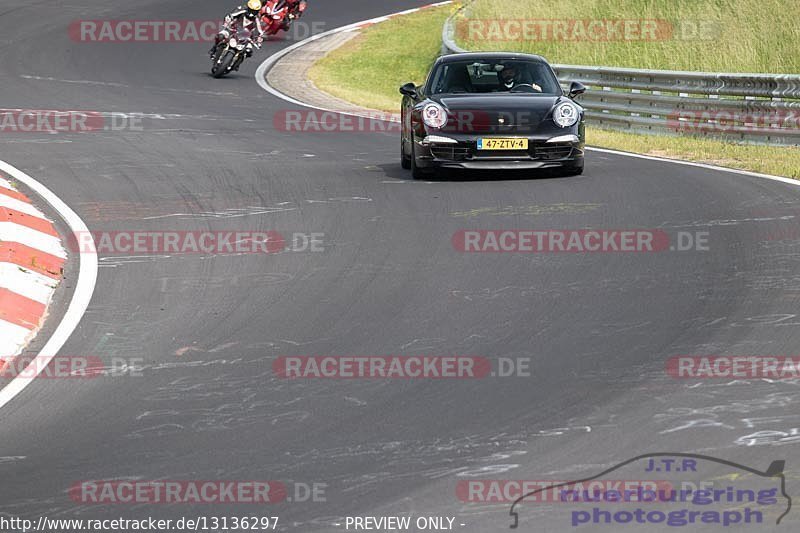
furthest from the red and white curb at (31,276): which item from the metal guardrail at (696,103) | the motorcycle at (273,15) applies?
the motorcycle at (273,15)

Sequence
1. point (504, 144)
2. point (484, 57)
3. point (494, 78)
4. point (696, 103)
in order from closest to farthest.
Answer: point (504, 144) → point (494, 78) → point (484, 57) → point (696, 103)

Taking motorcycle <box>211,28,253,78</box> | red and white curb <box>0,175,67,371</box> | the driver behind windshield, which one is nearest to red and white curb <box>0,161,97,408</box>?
red and white curb <box>0,175,67,371</box>

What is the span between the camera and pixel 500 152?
14375mm

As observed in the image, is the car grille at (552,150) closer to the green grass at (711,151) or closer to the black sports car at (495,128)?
the black sports car at (495,128)

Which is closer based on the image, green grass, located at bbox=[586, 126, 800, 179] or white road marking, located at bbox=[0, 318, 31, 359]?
white road marking, located at bbox=[0, 318, 31, 359]

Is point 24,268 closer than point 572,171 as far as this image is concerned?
Yes

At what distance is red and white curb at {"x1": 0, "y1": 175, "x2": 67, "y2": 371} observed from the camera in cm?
862

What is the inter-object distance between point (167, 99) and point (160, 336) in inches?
599

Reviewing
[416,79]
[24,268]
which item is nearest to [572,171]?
[24,268]

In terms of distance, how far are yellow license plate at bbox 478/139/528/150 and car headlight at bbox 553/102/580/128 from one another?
425 mm

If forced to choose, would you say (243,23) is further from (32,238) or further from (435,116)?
(32,238)

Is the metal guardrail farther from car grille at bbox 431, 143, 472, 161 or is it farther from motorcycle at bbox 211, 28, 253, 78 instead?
motorcycle at bbox 211, 28, 253, 78

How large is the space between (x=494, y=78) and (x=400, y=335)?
774cm

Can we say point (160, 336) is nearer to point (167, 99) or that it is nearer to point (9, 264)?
point (9, 264)
